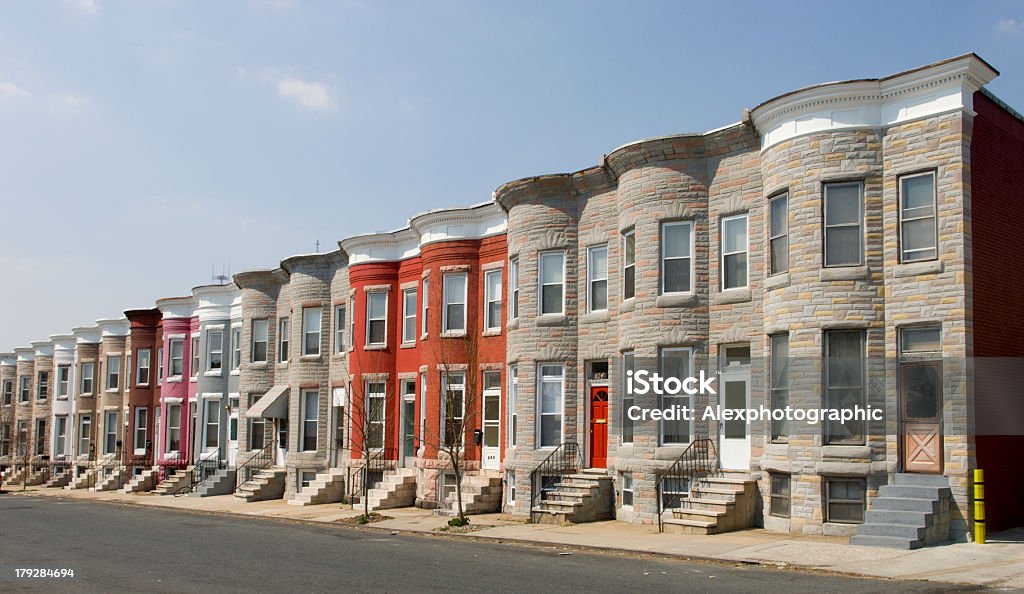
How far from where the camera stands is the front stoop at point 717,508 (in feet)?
65.1

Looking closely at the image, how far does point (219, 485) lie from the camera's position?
38.6 metres

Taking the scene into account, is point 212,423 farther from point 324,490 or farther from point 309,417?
point 324,490

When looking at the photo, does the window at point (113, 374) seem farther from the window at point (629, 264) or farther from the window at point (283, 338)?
the window at point (629, 264)

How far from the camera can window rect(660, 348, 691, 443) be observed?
22203 millimetres

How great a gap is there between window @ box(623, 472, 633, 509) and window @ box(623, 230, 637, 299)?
13.7 ft

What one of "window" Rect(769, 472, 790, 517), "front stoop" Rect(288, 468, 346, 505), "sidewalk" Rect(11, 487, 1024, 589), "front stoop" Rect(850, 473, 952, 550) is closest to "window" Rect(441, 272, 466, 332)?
"sidewalk" Rect(11, 487, 1024, 589)

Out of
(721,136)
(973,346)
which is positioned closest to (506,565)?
(973,346)

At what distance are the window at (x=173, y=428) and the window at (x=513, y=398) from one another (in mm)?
22744

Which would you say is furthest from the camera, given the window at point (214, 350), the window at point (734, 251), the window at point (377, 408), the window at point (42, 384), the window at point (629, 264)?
the window at point (42, 384)

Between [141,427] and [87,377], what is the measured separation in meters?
8.29

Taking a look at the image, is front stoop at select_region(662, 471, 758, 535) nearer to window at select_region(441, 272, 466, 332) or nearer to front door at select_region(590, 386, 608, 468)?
front door at select_region(590, 386, 608, 468)

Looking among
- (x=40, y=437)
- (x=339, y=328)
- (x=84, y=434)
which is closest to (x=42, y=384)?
(x=40, y=437)

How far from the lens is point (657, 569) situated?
15.8 metres

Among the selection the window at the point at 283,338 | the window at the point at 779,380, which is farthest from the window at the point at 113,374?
the window at the point at 779,380
